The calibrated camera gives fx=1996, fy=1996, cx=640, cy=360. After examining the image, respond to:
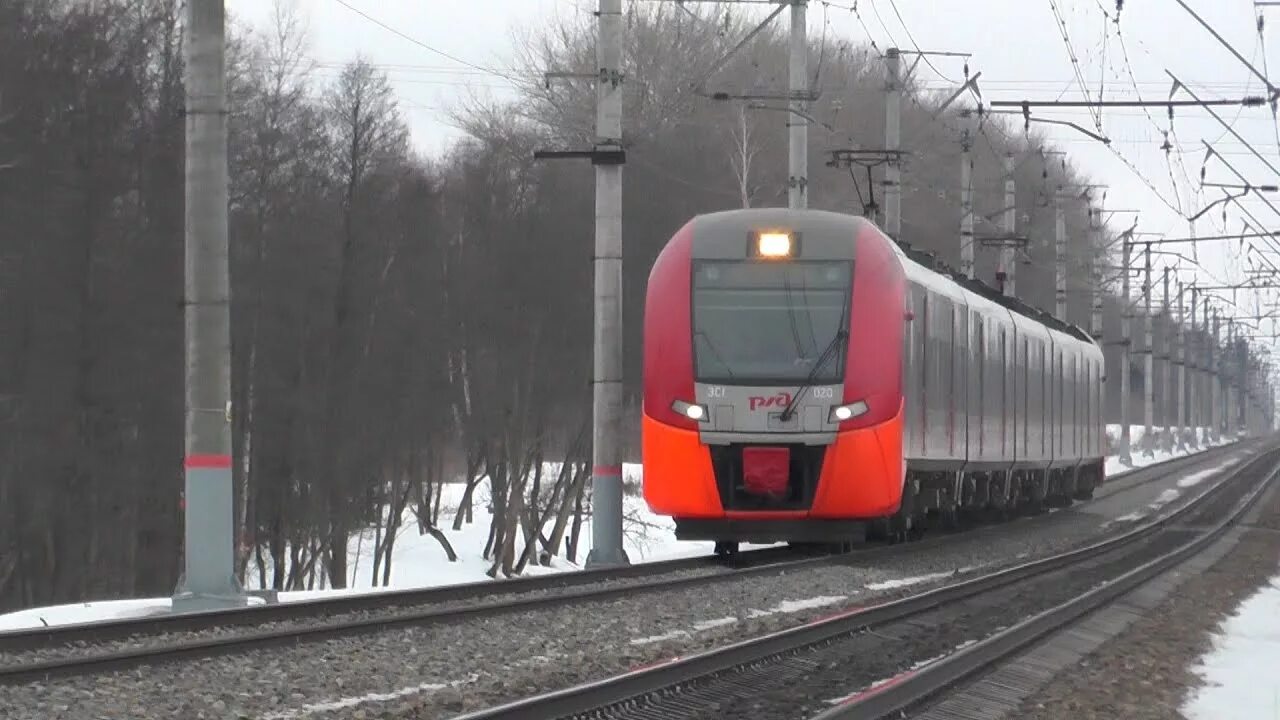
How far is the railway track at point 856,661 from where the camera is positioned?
964 cm

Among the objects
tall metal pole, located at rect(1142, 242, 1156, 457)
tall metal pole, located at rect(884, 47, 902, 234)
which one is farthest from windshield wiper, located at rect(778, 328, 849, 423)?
tall metal pole, located at rect(1142, 242, 1156, 457)

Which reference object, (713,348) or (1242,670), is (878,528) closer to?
(713,348)

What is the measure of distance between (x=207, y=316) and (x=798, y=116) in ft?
52.2

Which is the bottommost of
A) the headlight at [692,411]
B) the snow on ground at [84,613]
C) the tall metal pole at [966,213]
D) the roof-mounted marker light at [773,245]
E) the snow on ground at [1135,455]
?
the snow on ground at [1135,455]

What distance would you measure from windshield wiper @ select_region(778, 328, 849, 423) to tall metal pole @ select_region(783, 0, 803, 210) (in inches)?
371

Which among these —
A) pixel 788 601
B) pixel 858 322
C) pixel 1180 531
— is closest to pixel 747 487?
pixel 858 322

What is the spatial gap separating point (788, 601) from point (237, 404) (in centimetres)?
3114

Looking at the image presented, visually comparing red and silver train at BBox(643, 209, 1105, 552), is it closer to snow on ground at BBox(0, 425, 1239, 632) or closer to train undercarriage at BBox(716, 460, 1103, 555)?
train undercarriage at BBox(716, 460, 1103, 555)

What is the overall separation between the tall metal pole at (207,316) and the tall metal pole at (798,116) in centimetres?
1455

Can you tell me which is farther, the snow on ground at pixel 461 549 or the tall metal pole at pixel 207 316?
the snow on ground at pixel 461 549

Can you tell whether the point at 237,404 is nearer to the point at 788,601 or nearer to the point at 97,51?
the point at 97,51

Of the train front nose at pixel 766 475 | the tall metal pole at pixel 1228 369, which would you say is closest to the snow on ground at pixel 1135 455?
the tall metal pole at pixel 1228 369

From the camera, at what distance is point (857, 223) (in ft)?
68.4

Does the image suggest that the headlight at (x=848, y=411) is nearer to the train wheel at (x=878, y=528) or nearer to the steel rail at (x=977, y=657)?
the train wheel at (x=878, y=528)
